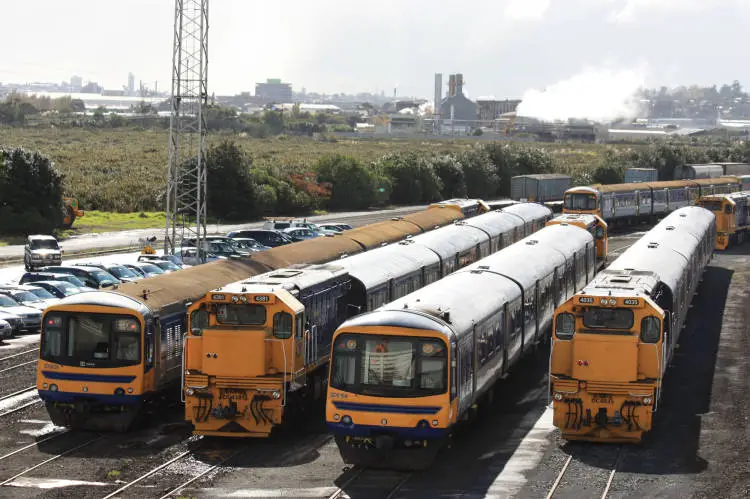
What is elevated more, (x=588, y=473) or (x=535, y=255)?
(x=535, y=255)

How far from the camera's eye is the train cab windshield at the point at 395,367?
20.8 meters

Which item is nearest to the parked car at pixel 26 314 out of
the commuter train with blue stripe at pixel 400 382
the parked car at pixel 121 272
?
the parked car at pixel 121 272

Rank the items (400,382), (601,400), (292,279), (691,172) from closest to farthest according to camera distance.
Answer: (400,382), (601,400), (292,279), (691,172)

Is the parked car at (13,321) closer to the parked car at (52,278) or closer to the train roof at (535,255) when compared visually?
the parked car at (52,278)

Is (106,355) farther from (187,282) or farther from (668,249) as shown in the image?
(668,249)

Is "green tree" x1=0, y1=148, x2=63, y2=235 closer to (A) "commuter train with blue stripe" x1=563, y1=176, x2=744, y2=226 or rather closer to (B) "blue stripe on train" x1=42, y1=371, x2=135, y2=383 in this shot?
(A) "commuter train with blue stripe" x1=563, y1=176, x2=744, y2=226

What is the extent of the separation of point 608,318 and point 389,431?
5.30 m

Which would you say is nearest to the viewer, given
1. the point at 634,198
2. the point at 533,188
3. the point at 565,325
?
the point at 565,325

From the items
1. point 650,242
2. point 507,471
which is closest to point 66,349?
point 507,471

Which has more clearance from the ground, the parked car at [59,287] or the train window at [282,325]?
the train window at [282,325]

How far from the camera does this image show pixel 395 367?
20.9 meters

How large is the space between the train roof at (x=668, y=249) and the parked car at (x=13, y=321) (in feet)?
67.6

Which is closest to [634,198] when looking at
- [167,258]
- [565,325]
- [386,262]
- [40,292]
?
[167,258]

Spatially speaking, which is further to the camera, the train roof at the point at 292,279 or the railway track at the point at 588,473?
the train roof at the point at 292,279
